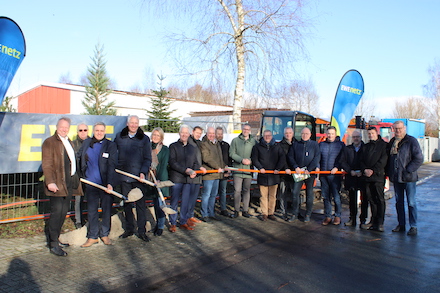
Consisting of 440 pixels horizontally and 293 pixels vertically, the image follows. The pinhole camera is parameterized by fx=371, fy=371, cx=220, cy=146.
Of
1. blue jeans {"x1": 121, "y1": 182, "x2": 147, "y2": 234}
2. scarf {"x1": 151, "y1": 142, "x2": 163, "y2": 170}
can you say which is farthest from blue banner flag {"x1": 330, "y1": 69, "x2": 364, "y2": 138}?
blue jeans {"x1": 121, "y1": 182, "x2": 147, "y2": 234}

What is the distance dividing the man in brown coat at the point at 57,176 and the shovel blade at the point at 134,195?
91cm

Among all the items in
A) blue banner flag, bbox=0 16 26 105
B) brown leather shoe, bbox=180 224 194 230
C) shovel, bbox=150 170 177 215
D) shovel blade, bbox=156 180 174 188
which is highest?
blue banner flag, bbox=0 16 26 105

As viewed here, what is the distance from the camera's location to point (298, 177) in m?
7.72

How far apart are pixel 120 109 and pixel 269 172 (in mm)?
21593

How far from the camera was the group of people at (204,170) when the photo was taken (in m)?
5.71

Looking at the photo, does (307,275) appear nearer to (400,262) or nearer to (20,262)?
(400,262)

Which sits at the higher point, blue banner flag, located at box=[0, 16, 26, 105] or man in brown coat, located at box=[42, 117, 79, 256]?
blue banner flag, located at box=[0, 16, 26, 105]

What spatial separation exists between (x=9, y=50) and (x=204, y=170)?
3.89 m

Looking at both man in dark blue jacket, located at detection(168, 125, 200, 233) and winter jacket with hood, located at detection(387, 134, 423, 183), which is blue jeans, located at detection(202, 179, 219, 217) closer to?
man in dark blue jacket, located at detection(168, 125, 200, 233)

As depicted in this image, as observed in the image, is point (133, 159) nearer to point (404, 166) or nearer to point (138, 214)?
point (138, 214)

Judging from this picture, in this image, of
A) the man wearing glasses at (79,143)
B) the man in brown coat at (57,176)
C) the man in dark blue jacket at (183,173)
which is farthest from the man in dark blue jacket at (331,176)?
the man in brown coat at (57,176)

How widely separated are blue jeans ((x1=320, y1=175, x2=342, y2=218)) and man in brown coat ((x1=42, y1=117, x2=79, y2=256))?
16.3ft

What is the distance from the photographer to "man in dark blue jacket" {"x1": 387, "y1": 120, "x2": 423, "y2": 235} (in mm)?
6764

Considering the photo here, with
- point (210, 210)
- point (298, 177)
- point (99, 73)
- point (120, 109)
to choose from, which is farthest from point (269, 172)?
point (120, 109)
